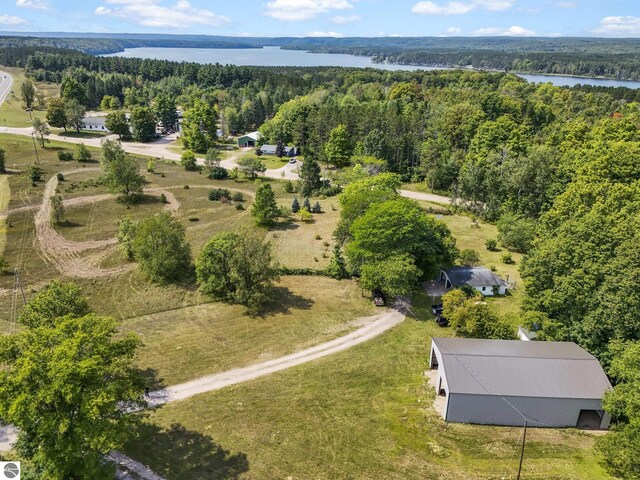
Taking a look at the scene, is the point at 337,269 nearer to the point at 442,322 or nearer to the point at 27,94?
the point at 442,322

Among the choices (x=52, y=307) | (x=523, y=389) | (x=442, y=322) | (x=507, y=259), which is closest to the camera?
(x=523, y=389)

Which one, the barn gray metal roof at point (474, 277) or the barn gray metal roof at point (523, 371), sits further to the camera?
the barn gray metal roof at point (474, 277)

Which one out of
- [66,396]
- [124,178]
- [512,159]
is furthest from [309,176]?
[66,396]

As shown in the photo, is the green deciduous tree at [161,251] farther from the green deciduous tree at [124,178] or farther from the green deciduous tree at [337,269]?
the green deciduous tree at [124,178]

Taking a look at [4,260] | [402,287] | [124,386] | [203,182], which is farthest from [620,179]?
[4,260]

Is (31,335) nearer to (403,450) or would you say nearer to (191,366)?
(191,366)

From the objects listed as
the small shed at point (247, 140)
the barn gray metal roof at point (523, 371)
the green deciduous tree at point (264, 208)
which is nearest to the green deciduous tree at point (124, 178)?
the green deciduous tree at point (264, 208)

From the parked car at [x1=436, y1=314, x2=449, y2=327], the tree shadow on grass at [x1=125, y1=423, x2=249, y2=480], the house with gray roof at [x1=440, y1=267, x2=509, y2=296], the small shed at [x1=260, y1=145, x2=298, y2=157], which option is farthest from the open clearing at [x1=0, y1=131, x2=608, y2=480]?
the small shed at [x1=260, y1=145, x2=298, y2=157]
